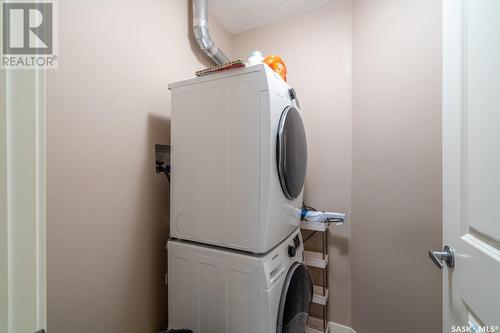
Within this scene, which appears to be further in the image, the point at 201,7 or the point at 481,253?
the point at 201,7

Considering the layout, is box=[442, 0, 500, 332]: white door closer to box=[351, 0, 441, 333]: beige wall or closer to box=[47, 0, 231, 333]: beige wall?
box=[351, 0, 441, 333]: beige wall

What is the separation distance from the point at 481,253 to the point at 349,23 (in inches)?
71.7

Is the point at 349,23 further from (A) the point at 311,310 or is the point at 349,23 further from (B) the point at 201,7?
(A) the point at 311,310

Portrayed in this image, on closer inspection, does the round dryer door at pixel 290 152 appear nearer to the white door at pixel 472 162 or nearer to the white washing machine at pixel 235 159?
the white washing machine at pixel 235 159

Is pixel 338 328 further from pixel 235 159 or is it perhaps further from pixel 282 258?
pixel 235 159

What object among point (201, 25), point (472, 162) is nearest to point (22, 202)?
point (472, 162)

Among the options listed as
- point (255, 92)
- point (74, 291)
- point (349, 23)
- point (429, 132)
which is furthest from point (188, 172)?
point (349, 23)

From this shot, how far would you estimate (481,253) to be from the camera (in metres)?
0.64

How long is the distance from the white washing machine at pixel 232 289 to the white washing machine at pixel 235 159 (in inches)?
2.5

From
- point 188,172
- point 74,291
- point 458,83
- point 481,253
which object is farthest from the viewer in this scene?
point 188,172

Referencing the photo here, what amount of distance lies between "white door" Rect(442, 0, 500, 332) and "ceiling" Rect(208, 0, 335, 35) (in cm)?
127

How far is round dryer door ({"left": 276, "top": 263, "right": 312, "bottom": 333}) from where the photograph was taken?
3.81 ft

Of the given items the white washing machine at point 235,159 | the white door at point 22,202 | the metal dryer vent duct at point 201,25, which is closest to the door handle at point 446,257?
the white washing machine at point 235,159

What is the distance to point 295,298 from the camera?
4.24 feet
